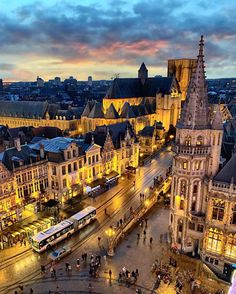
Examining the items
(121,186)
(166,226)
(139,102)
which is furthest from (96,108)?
(166,226)

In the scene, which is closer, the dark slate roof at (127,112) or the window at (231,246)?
the window at (231,246)

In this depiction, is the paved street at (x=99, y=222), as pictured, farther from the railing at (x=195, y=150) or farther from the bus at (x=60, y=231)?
the railing at (x=195, y=150)

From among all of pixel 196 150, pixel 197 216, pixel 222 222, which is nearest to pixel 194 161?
pixel 196 150

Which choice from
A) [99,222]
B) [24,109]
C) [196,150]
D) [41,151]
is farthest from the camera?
[24,109]

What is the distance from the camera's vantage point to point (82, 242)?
155ft

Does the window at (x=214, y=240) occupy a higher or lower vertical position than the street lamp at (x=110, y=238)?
higher

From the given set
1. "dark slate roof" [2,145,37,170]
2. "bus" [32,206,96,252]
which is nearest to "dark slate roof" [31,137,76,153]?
"dark slate roof" [2,145,37,170]

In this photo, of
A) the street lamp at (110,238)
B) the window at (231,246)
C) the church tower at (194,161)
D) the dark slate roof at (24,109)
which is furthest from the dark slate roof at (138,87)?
the window at (231,246)

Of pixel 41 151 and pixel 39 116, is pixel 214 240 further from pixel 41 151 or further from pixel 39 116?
pixel 39 116

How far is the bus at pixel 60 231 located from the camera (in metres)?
44.0

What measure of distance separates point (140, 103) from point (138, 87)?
1065cm

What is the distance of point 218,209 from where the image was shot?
1602 inches

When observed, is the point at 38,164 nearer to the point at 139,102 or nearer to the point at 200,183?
the point at 200,183

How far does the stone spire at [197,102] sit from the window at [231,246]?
16654 millimetres
